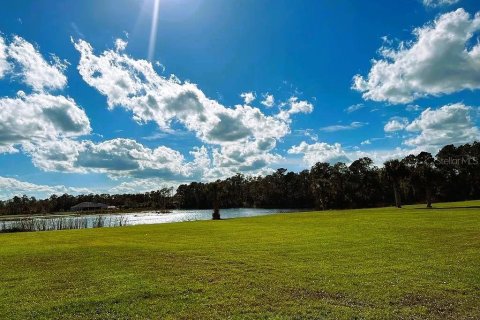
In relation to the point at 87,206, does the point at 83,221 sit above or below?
below

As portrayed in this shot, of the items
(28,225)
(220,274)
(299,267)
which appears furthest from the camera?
(28,225)

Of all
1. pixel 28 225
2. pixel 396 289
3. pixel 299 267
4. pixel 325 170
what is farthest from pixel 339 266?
pixel 325 170

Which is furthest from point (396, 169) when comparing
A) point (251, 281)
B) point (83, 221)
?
point (251, 281)

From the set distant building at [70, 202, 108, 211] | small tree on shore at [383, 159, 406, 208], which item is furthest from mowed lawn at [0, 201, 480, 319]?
distant building at [70, 202, 108, 211]

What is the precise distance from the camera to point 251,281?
13867 mm

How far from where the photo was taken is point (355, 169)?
13575 cm

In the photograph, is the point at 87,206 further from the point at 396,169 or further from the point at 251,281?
the point at 251,281

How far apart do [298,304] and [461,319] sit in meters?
4.19

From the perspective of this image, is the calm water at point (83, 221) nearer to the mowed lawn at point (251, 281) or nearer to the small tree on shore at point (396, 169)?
the small tree on shore at point (396, 169)

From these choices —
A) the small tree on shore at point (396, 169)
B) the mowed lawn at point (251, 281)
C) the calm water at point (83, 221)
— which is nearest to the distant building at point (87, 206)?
the calm water at point (83, 221)

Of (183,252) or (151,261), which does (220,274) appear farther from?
(183,252)

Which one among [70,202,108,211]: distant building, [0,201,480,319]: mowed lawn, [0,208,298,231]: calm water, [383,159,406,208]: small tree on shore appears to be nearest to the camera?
[0,201,480,319]: mowed lawn

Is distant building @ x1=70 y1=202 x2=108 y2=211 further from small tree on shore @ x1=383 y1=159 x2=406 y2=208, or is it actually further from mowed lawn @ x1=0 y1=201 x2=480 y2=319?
mowed lawn @ x1=0 y1=201 x2=480 y2=319

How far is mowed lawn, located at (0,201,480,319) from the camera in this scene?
1077 cm
